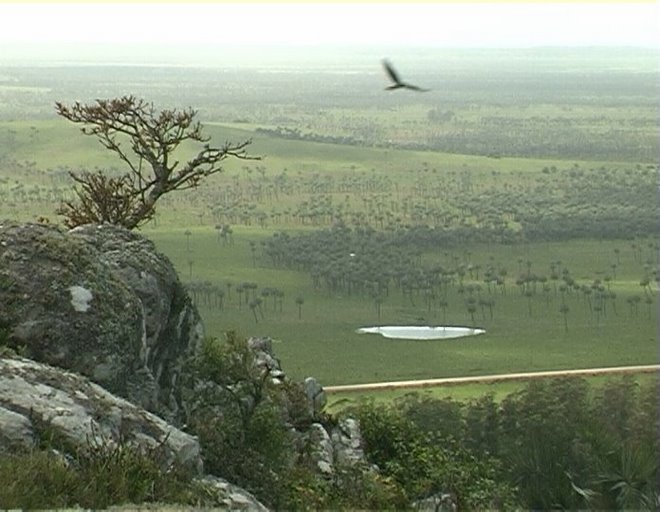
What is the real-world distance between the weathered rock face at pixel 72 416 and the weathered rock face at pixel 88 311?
86cm

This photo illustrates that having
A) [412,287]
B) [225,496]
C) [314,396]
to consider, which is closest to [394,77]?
[225,496]

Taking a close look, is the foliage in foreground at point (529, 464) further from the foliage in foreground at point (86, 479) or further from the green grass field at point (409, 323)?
the green grass field at point (409, 323)

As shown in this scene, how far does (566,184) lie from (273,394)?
381 feet

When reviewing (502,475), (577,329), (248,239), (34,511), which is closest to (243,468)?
(34,511)

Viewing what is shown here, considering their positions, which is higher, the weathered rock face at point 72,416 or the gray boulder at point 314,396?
the weathered rock face at point 72,416

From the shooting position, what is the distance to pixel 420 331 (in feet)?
218

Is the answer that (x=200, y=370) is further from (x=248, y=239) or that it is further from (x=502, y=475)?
(x=248, y=239)

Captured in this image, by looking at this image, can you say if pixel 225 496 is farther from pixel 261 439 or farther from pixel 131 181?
pixel 131 181

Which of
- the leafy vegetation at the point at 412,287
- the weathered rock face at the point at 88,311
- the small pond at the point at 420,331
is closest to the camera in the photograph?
the weathered rock face at the point at 88,311

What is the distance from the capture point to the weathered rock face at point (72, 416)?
9.01 m

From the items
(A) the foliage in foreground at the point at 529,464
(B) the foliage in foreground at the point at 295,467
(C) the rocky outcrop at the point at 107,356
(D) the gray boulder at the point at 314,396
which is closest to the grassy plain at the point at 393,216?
(D) the gray boulder at the point at 314,396

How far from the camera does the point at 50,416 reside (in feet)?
30.4

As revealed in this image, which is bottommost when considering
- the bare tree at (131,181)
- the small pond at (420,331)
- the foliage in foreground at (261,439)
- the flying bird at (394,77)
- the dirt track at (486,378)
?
the small pond at (420,331)

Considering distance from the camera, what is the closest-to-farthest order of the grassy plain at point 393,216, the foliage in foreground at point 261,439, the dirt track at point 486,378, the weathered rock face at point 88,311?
the weathered rock face at point 88,311
the foliage in foreground at point 261,439
the dirt track at point 486,378
the grassy plain at point 393,216
